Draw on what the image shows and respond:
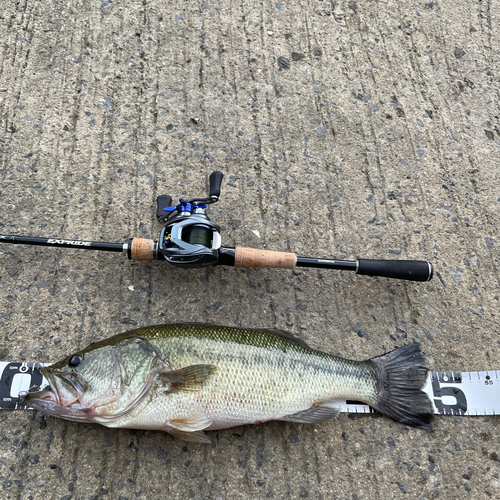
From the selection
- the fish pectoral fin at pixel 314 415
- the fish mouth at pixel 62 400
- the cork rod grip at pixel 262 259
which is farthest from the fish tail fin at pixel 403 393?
the fish mouth at pixel 62 400

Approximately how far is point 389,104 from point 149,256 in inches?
93.4

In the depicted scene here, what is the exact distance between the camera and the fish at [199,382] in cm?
229

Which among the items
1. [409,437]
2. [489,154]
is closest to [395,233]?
[489,154]

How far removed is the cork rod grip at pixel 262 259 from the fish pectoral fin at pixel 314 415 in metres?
0.85

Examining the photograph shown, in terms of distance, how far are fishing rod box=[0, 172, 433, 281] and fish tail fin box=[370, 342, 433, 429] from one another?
57 centimetres

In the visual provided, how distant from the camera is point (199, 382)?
92.5 inches

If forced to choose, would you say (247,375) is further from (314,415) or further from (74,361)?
(74,361)

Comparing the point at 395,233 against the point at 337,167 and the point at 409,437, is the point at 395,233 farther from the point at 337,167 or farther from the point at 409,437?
the point at 409,437

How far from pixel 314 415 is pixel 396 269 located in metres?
1.06

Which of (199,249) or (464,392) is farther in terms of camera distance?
(464,392)

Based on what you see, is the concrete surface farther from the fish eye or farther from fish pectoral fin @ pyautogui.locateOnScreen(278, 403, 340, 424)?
the fish eye

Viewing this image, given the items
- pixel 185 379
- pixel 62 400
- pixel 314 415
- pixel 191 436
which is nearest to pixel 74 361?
pixel 62 400

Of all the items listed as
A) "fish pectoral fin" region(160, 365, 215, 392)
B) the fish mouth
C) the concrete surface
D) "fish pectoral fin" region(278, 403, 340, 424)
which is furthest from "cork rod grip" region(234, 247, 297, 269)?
the fish mouth

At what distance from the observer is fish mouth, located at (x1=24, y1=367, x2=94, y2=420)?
226 centimetres
